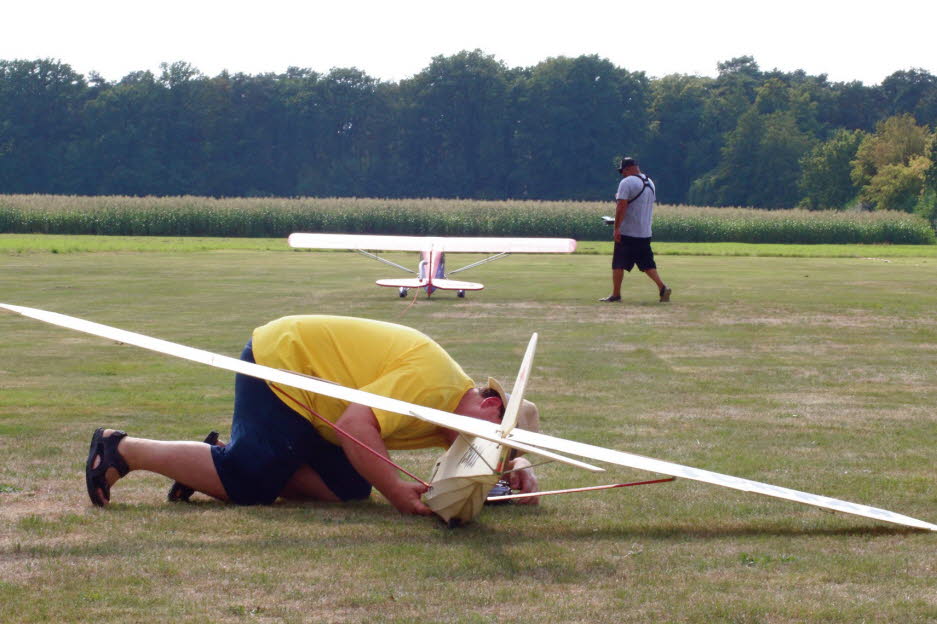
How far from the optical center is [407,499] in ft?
15.3

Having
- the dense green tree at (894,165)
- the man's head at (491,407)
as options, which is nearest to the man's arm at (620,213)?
the man's head at (491,407)

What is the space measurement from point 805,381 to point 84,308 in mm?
8926

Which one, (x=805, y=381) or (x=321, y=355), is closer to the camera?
(x=321, y=355)

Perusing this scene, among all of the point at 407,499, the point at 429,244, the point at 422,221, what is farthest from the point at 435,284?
the point at 422,221

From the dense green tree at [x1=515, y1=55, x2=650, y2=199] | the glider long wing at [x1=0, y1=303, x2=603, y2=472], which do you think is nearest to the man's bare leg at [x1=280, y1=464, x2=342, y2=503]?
the glider long wing at [x1=0, y1=303, x2=603, y2=472]

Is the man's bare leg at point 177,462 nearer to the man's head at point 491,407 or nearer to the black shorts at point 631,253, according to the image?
the man's head at point 491,407

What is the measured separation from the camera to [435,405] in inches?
183

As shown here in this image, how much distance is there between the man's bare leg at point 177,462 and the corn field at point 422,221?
39.4 m

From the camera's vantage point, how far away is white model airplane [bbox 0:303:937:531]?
410 cm

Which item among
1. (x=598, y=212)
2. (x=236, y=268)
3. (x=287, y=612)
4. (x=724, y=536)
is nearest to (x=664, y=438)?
(x=724, y=536)

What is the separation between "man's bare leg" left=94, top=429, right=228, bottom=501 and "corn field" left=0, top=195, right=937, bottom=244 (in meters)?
39.4

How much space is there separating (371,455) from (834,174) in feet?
280

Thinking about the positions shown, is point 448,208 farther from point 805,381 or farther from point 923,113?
point 923,113

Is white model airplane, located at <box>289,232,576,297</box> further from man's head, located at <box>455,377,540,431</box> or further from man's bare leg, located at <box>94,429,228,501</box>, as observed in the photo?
man's head, located at <box>455,377,540,431</box>
